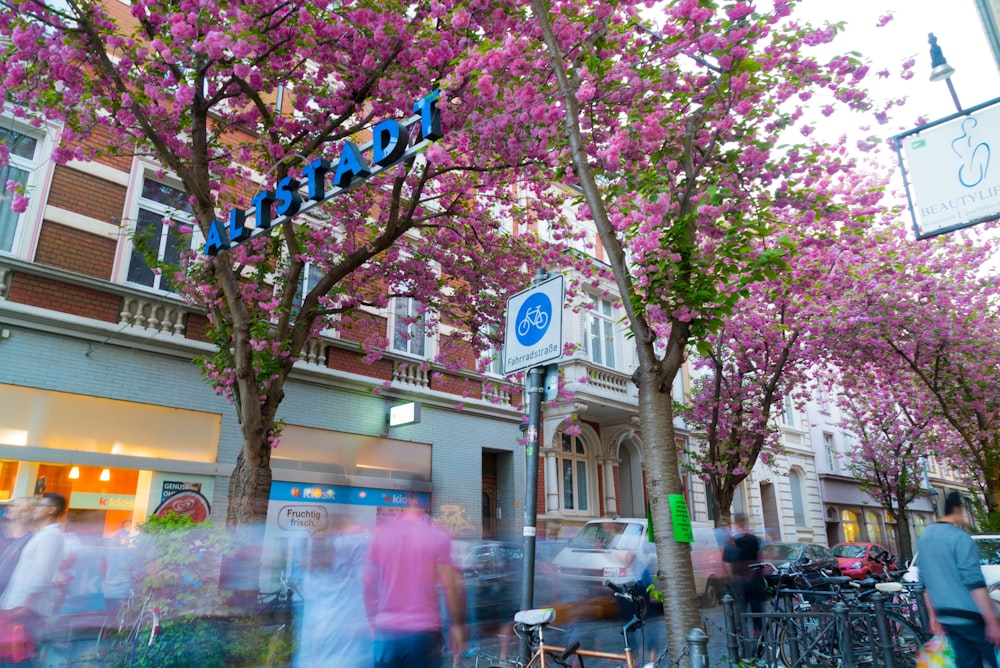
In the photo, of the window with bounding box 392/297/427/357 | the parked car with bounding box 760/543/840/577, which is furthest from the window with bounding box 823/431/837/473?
the window with bounding box 392/297/427/357

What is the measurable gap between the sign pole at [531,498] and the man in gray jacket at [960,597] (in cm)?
329

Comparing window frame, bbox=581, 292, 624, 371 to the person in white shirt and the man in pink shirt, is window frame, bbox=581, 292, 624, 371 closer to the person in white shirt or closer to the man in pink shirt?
the man in pink shirt

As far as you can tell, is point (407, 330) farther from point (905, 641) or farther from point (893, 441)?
point (893, 441)

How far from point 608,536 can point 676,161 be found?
743cm

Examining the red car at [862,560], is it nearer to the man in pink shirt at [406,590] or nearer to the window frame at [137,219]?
the man in pink shirt at [406,590]

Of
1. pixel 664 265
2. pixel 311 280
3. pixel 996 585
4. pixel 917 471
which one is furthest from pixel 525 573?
pixel 917 471

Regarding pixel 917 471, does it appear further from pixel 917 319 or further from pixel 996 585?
pixel 996 585

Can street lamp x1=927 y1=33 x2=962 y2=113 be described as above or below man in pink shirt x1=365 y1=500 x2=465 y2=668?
above

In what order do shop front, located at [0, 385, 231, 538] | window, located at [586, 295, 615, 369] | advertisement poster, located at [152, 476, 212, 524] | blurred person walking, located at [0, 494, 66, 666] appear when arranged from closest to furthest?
1. blurred person walking, located at [0, 494, 66, 666]
2. shop front, located at [0, 385, 231, 538]
3. advertisement poster, located at [152, 476, 212, 524]
4. window, located at [586, 295, 615, 369]

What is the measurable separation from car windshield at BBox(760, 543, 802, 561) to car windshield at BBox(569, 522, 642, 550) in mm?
6832

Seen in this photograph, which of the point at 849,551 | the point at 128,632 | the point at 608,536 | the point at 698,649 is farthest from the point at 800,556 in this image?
the point at 128,632

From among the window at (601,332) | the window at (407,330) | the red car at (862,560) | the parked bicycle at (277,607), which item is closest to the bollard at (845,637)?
the parked bicycle at (277,607)

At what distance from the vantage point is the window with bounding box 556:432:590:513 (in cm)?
1936

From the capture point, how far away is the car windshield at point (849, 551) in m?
22.1
